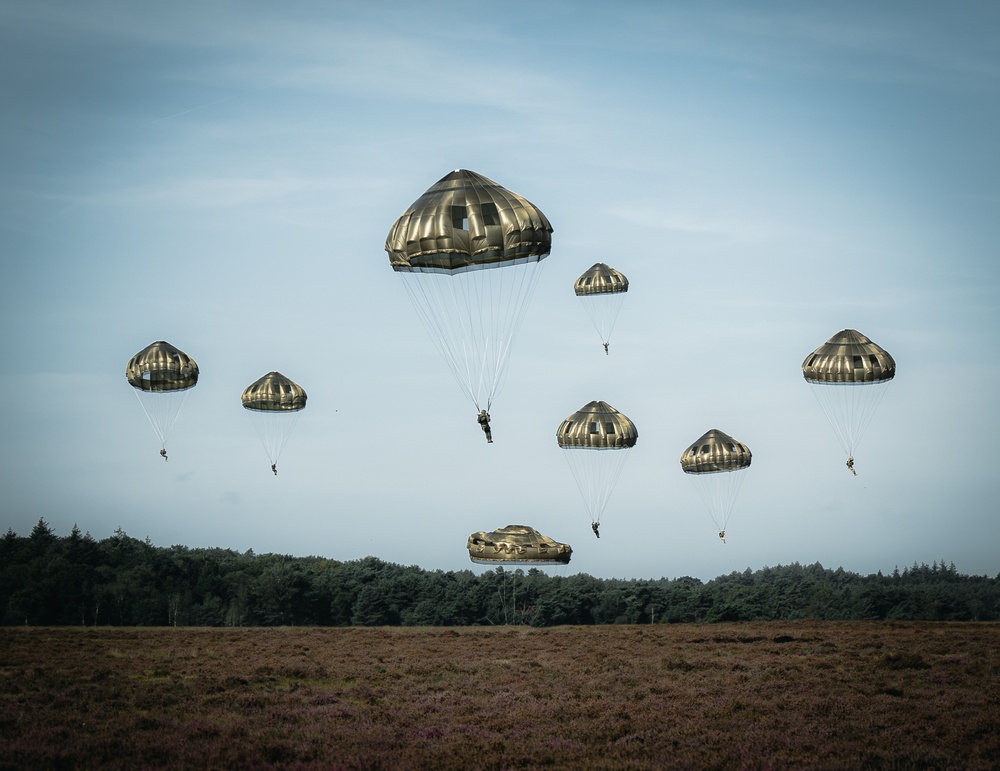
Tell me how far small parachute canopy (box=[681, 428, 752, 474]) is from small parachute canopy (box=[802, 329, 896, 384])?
27.7 feet

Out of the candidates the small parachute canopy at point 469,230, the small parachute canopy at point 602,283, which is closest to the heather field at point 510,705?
the small parachute canopy at point 469,230

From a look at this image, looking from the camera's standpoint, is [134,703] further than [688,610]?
No

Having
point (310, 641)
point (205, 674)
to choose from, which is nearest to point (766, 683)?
point (205, 674)

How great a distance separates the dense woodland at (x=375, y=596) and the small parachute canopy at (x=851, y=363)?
40311 millimetres

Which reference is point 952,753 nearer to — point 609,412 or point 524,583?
point 609,412

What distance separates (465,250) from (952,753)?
2047 centimetres

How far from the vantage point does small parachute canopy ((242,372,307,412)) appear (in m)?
64.1

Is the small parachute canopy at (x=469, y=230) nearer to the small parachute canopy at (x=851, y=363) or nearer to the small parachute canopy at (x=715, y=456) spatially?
the small parachute canopy at (x=851, y=363)

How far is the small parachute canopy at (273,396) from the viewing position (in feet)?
210

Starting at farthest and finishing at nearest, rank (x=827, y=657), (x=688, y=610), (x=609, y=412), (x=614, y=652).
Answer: (x=688, y=610)
(x=609, y=412)
(x=614, y=652)
(x=827, y=657)

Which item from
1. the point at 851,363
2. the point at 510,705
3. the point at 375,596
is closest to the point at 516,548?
the point at 510,705

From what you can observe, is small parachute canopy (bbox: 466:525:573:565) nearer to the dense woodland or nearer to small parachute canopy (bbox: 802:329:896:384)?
small parachute canopy (bbox: 802:329:896:384)

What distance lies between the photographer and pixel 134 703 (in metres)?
34.4

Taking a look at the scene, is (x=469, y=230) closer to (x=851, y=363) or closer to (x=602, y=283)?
(x=851, y=363)
